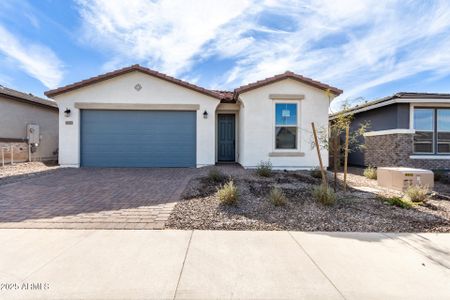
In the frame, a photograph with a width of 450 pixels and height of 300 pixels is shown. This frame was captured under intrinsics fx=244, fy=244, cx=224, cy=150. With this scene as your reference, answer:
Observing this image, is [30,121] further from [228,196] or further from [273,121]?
[228,196]

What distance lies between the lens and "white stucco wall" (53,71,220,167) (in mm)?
11539

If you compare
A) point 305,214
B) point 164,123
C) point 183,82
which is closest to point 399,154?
point 305,214

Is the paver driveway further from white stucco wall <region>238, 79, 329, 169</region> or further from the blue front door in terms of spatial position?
the blue front door

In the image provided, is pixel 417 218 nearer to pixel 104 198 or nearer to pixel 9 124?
pixel 104 198

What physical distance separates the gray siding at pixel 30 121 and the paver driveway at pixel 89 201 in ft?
21.4

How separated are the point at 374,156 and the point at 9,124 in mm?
19423

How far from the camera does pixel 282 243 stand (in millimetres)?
3867

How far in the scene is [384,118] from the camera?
40.8 feet

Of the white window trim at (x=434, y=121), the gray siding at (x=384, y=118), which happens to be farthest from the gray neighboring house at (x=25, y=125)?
the white window trim at (x=434, y=121)

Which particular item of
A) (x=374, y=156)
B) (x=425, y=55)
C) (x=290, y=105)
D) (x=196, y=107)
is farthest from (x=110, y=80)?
(x=425, y=55)

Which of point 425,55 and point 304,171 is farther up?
point 425,55

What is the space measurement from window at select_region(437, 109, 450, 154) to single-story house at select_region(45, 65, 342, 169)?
5777 millimetres

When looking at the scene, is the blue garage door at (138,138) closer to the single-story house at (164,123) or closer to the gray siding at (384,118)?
the single-story house at (164,123)

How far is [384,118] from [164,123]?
1107 centimetres
